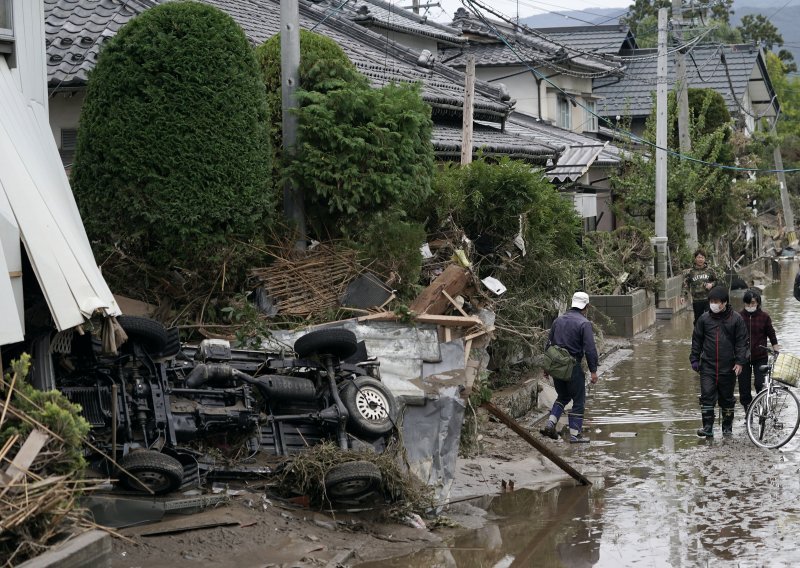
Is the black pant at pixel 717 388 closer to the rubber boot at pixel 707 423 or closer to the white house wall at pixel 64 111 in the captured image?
the rubber boot at pixel 707 423

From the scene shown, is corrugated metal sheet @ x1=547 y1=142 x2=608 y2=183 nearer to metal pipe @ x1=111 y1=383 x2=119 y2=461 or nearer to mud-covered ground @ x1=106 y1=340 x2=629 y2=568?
mud-covered ground @ x1=106 y1=340 x2=629 y2=568

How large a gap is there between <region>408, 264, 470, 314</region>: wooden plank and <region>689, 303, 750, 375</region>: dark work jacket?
3772 mm

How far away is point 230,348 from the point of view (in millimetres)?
9906

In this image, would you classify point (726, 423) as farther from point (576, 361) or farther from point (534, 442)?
point (534, 442)

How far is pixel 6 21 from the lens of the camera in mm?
8992

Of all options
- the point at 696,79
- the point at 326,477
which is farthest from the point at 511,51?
the point at 326,477

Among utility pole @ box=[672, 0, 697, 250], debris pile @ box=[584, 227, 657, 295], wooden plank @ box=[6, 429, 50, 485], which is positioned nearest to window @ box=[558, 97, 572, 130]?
utility pole @ box=[672, 0, 697, 250]

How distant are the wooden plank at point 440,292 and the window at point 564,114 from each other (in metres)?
26.9

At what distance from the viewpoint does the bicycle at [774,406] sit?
12906 millimetres

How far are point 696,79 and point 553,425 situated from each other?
42.9 metres

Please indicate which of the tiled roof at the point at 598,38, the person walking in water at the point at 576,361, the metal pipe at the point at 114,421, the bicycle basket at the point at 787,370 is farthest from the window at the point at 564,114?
the metal pipe at the point at 114,421

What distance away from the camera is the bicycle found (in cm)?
1291

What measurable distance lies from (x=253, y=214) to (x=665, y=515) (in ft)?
15.9

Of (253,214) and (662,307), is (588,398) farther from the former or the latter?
(662,307)
